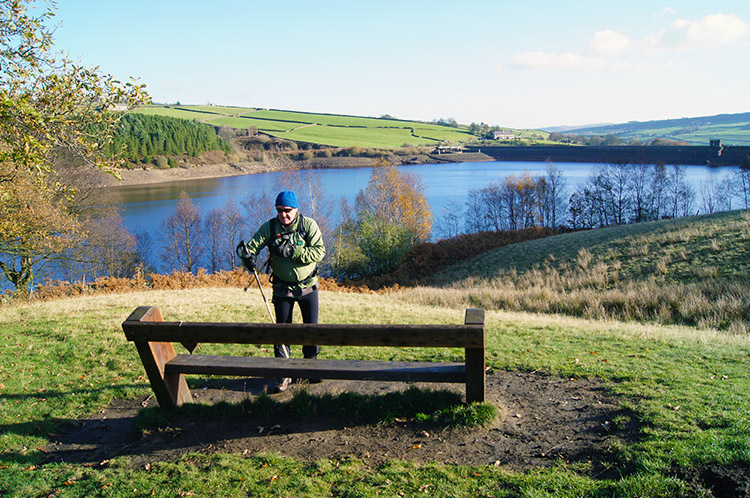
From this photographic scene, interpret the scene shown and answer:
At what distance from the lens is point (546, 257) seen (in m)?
29.8

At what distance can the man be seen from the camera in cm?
605

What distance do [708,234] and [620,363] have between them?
64.4ft

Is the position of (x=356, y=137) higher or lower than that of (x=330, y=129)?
lower

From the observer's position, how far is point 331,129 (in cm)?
17212

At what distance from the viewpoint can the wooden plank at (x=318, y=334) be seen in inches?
182

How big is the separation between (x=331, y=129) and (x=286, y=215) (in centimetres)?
17150

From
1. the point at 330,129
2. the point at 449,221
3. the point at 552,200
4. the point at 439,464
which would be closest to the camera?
the point at 439,464

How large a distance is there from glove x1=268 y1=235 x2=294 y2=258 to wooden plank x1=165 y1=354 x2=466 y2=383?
1248mm

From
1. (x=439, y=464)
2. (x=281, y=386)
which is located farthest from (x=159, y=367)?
(x=439, y=464)

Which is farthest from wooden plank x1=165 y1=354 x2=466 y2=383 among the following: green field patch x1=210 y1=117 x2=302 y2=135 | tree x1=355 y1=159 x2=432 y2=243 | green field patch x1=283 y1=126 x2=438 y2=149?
green field patch x1=210 y1=117 x2=302 y2=135

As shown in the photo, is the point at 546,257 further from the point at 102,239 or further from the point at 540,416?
the point at 102,239

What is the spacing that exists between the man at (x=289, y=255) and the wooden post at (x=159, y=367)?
1119 mm

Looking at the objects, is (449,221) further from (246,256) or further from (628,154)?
(246,256)

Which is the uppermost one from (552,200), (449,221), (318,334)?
(318,334)
